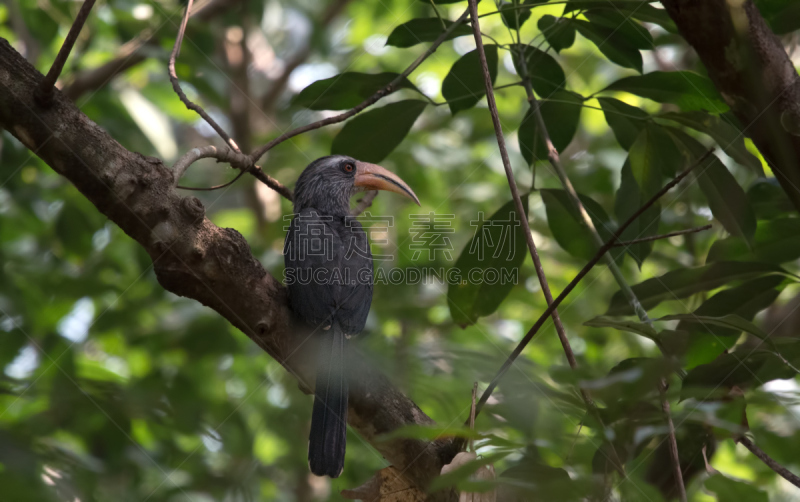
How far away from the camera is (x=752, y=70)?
228 centimetres

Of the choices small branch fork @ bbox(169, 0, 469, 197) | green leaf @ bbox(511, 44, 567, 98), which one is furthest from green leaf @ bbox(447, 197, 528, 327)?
small branch fork @ bbox(169, 0, 469, 197)

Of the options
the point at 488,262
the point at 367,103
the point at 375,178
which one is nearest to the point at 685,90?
the point at 488,262

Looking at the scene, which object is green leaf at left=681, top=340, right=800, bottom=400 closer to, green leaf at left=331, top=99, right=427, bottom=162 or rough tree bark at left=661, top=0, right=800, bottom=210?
rough tree bark at left=661, top=0, right=800, bottom=210

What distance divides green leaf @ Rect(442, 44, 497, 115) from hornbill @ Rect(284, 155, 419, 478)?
3.20ft

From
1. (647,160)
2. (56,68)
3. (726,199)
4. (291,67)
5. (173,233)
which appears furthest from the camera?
(291,67)

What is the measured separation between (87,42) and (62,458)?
3459 millimetres

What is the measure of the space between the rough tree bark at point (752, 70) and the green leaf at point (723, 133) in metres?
0.08

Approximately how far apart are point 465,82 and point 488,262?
2.77 feet

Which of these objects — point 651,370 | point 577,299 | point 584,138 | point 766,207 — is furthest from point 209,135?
point 651,370

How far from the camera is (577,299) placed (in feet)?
15.2

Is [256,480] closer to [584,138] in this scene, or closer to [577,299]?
[577,299]

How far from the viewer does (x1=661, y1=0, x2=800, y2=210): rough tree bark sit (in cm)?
223

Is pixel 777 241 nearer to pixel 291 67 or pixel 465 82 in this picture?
pixel 465 82

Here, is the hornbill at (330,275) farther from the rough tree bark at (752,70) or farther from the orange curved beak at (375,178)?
the rough tree bark at (752,70)
